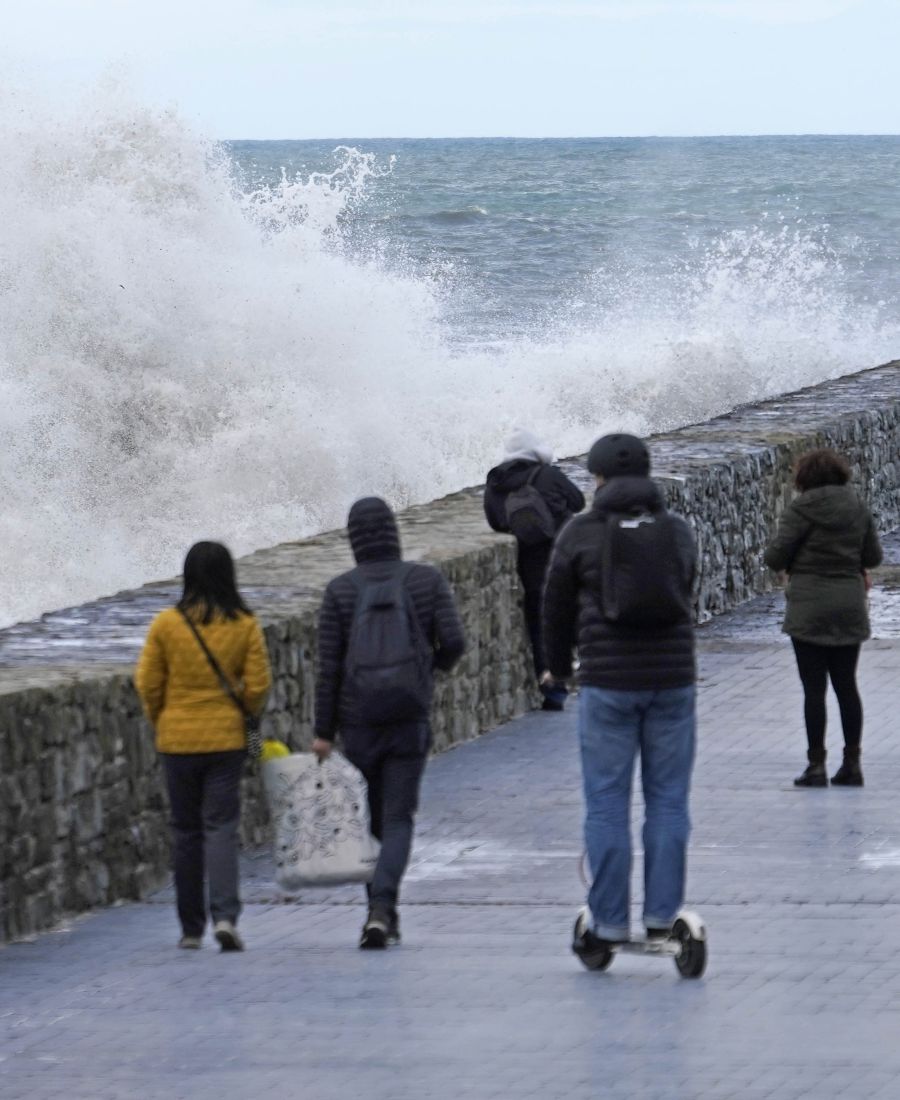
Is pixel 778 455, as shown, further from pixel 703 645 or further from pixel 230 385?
pixel 230 385

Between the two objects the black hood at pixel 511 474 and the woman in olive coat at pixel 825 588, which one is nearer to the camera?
the woman in olive coat at pixel 825 588

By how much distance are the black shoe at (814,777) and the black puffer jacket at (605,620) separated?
3072 mm

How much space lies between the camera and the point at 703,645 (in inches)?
519

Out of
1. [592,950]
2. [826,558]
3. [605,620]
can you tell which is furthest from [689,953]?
[826,558]

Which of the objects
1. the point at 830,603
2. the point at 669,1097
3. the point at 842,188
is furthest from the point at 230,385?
the point at 842,188

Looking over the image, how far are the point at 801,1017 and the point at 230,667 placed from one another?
6.51 feet

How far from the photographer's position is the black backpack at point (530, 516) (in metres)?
10.9

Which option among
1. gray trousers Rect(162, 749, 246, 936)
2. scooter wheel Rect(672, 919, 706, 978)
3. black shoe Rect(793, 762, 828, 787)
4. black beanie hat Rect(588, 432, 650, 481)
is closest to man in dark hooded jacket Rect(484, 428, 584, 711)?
black shoe Rect(793, 762, 828, 787)

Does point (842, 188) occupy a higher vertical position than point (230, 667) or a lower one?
higher

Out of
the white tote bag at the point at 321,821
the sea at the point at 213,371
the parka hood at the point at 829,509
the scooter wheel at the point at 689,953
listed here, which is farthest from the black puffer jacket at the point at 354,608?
the sea at the point at 213,371

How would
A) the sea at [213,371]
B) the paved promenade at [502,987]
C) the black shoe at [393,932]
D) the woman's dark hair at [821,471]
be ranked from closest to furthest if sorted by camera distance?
1. the paved promenade at [502,987]
2. the black shoe at [393,932]
3. the woman's dark hair at [821,471]
4. the sea at [213,371]

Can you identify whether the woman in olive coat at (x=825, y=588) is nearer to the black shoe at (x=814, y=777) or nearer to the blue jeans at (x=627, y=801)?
A: the black shoe at (x=814, y=777)

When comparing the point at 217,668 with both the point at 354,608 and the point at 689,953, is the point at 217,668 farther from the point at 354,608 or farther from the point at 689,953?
the point at 689,953

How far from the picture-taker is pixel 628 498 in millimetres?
6254
